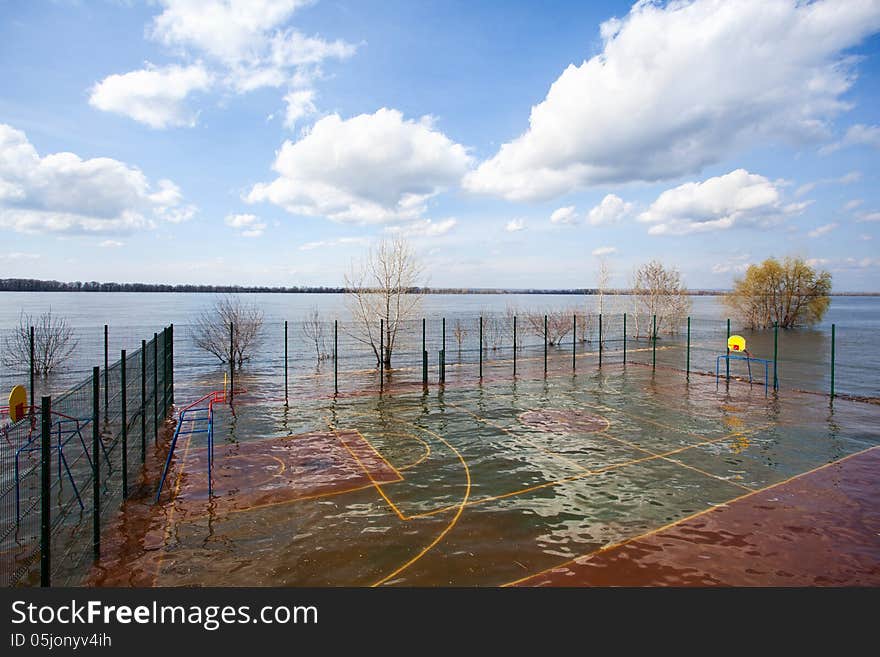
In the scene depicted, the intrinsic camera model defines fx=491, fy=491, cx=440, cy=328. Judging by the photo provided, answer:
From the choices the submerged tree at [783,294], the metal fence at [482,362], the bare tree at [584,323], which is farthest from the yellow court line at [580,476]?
the submerged tree at [783,294]

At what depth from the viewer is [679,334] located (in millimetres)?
46906

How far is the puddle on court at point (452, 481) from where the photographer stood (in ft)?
20.0

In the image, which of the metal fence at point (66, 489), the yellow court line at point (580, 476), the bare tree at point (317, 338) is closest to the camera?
the metal fence at point (66, 489)

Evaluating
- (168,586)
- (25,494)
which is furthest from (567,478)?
(25,494)

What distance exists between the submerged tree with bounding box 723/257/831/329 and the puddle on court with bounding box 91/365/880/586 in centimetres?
4233

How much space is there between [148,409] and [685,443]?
12.8 metres

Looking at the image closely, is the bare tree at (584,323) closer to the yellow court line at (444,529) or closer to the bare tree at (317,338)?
the bare tree at (317,338)

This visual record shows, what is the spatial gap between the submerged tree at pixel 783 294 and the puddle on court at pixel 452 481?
4233cm

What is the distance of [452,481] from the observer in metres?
8.91

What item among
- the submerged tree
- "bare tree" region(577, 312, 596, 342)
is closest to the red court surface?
"bare tree" region(577, 312, 596, 342)

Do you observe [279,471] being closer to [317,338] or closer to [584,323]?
[317,338]

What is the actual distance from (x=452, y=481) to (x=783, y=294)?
56844mm

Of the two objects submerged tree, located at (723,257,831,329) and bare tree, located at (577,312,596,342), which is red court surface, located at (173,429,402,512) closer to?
bare tree, located at (577,312,596,342)
